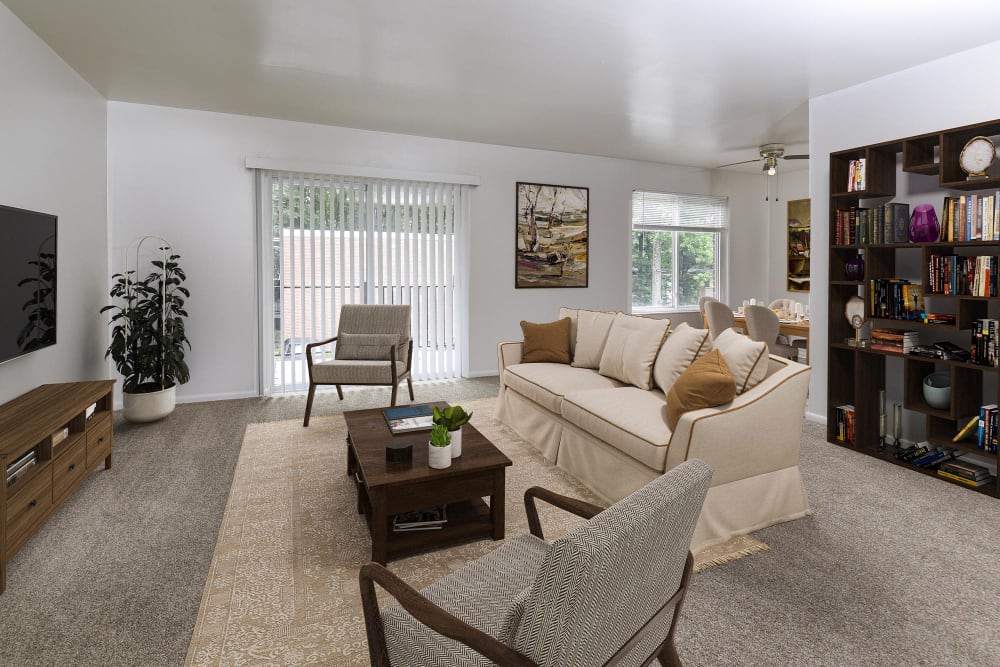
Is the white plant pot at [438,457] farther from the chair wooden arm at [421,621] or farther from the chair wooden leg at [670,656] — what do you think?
the chair wooden leg at [670,656]

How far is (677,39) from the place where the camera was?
338 centimetres

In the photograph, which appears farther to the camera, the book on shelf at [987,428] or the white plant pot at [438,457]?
the book on shelf at [987,428]

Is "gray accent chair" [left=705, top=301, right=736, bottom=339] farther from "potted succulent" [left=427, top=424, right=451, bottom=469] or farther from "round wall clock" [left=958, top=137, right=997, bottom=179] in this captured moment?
"potted succulent" [left=427, top=424, right=451, bottom=469]

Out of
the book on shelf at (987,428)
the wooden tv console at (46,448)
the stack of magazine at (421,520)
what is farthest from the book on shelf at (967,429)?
the wooden tv console at (46,448)

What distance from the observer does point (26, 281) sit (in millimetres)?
3062

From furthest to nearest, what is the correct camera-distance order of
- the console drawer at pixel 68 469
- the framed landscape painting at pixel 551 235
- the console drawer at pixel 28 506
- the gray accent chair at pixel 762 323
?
the framed landscape painting at pixel 551 235 < the gray accent chair at pixel 762 323 < the console drawer at pixel 68 469 < the console drawer at pixel 28 506

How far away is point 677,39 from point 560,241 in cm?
340

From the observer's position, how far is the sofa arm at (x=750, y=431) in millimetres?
2379

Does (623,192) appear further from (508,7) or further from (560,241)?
(508,7)

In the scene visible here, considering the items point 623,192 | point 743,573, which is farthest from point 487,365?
point 743,573

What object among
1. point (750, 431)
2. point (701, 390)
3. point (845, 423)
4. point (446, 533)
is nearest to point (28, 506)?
point (446, 533)

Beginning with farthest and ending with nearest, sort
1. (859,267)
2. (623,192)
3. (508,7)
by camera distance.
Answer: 1. (623,192)
2. (859,267)
3. (508,7)

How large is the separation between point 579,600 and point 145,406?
4456 mm

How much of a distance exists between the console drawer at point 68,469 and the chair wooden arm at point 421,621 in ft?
7.40
